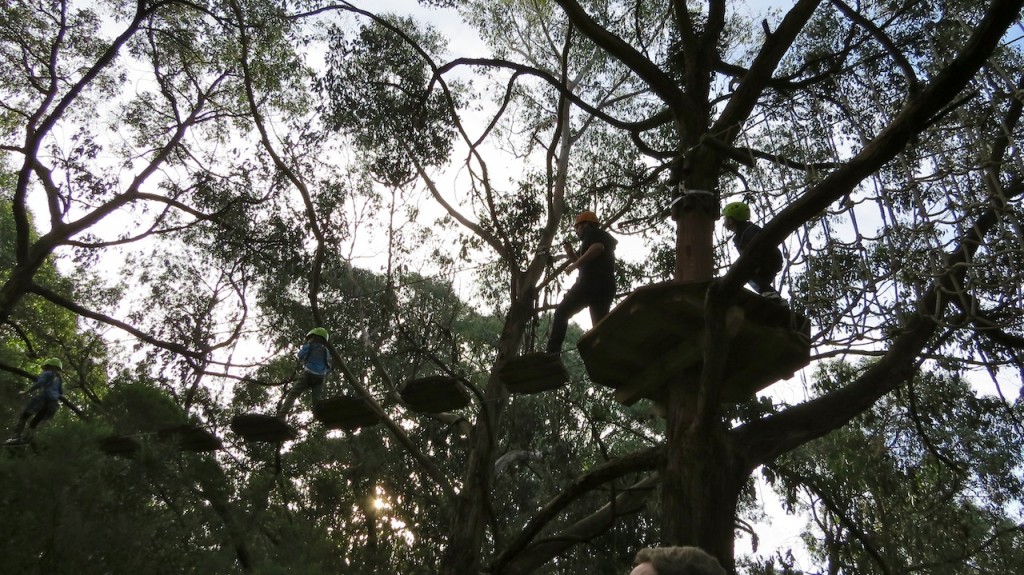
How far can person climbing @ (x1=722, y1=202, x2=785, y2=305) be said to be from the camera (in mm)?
4496

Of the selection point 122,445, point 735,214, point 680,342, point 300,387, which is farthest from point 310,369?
point 735,214

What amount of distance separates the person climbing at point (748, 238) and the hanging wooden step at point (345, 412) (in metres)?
2.86

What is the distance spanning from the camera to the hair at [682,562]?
181 cm

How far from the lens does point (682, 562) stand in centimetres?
183

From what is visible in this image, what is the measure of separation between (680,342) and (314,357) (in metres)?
3.47

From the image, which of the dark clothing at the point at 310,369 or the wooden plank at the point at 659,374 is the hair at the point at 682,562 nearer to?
the wooden plank at the point at 659,374

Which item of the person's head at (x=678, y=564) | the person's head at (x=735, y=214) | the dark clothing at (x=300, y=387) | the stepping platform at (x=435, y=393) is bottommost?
the person's head at (x=678, y=564)

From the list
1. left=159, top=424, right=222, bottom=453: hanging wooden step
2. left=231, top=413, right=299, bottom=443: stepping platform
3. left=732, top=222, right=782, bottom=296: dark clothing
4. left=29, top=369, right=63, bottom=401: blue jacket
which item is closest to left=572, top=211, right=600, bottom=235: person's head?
left=732, top=222, right=782, bottom=296: dark clothing

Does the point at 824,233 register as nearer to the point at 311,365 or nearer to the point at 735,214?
the point at 735,214

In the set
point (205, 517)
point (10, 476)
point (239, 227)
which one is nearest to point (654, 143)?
point (239, 227)

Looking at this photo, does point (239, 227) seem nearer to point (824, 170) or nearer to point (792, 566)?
point (824, 170)

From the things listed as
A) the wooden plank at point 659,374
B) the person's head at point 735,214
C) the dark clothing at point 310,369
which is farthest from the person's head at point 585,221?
the dark clothing at point 310,369

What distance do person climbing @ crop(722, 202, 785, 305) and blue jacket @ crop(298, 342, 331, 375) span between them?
345 centimetres

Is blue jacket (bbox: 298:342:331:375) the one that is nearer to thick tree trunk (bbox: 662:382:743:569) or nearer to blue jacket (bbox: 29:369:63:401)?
blue jacket (bbox: 29:369:63:401)
